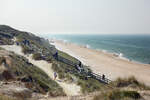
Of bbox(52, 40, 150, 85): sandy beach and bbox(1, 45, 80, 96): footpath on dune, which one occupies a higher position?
bbox(1, 45, 80, 96): footpath on dune

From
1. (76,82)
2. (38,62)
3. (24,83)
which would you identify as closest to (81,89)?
(76,82)

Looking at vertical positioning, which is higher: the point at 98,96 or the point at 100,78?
the point at 98,96

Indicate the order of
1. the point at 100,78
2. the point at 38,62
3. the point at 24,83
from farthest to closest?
the point at 38,62
the point at 100,78
the point at 24,83

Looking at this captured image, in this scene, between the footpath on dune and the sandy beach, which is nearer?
the footpath on dune

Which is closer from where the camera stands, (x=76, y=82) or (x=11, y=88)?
(x=11, y=88)

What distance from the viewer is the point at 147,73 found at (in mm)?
33375

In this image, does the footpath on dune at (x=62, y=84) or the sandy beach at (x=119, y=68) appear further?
the sandy beach at (x=119, y=68)

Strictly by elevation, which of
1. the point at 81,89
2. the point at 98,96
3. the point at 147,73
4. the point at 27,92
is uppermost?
the point at 98,96

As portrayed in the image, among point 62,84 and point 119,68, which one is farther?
point 119,68

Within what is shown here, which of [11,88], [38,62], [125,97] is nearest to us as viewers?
[125,97]

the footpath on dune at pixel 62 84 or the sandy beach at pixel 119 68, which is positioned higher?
the footpath on dune at pixel 62 84

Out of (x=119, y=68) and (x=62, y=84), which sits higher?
(x=62, y=84)

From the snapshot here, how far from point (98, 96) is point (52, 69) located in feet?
48.6

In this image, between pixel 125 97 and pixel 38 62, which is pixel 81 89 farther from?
pixel 38 62
